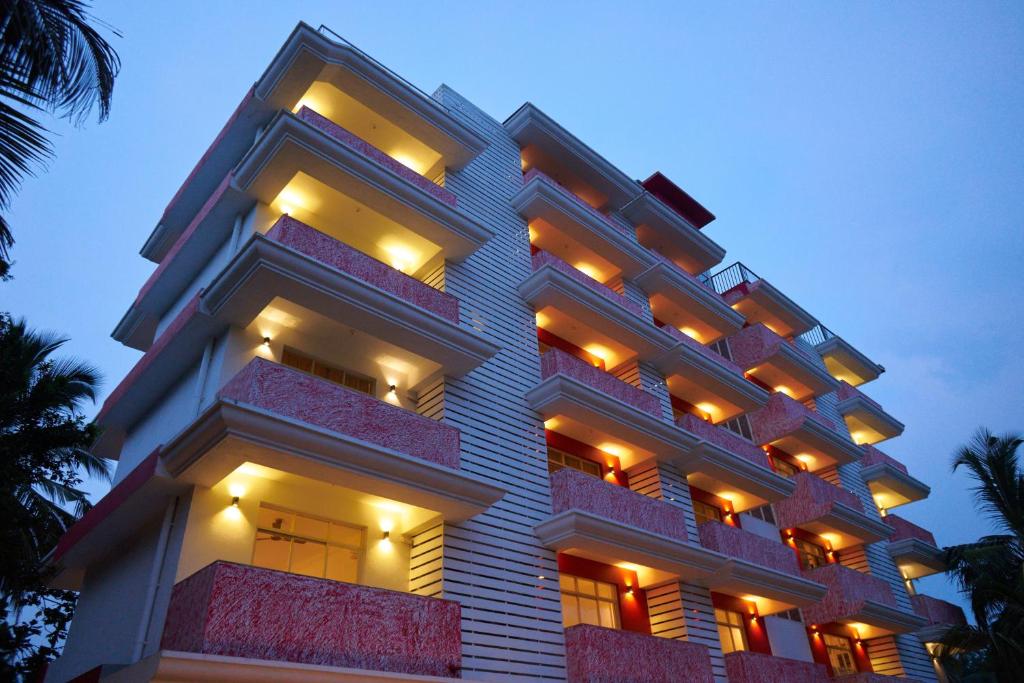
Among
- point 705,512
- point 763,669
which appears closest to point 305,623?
point 763,669

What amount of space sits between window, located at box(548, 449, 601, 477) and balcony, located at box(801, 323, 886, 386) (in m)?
19.7

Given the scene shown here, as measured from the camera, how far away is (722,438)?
2217cm

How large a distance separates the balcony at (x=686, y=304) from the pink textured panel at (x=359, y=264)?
34.0 feet

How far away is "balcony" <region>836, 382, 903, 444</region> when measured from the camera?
3297cm

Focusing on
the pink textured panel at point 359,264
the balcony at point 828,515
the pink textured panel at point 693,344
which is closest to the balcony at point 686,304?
the pink textured panel at point 693,344

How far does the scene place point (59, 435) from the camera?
1277cm

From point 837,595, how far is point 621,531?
11.6 metres

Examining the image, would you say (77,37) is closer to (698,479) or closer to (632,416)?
(632,416)

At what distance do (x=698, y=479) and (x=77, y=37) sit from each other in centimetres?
1863

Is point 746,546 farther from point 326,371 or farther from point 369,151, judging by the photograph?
point 369,151

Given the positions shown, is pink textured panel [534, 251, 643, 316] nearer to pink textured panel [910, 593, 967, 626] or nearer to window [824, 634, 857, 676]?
window [824, 634, 857, 676]

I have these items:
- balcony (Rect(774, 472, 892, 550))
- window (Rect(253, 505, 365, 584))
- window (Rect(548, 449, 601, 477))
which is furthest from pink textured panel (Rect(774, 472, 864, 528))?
window (Rect(253, 505, 365, 584))

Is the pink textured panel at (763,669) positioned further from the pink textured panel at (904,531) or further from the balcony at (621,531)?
the pink textured panel at (904,531)

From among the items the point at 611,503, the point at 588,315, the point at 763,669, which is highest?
the point at 588,315
